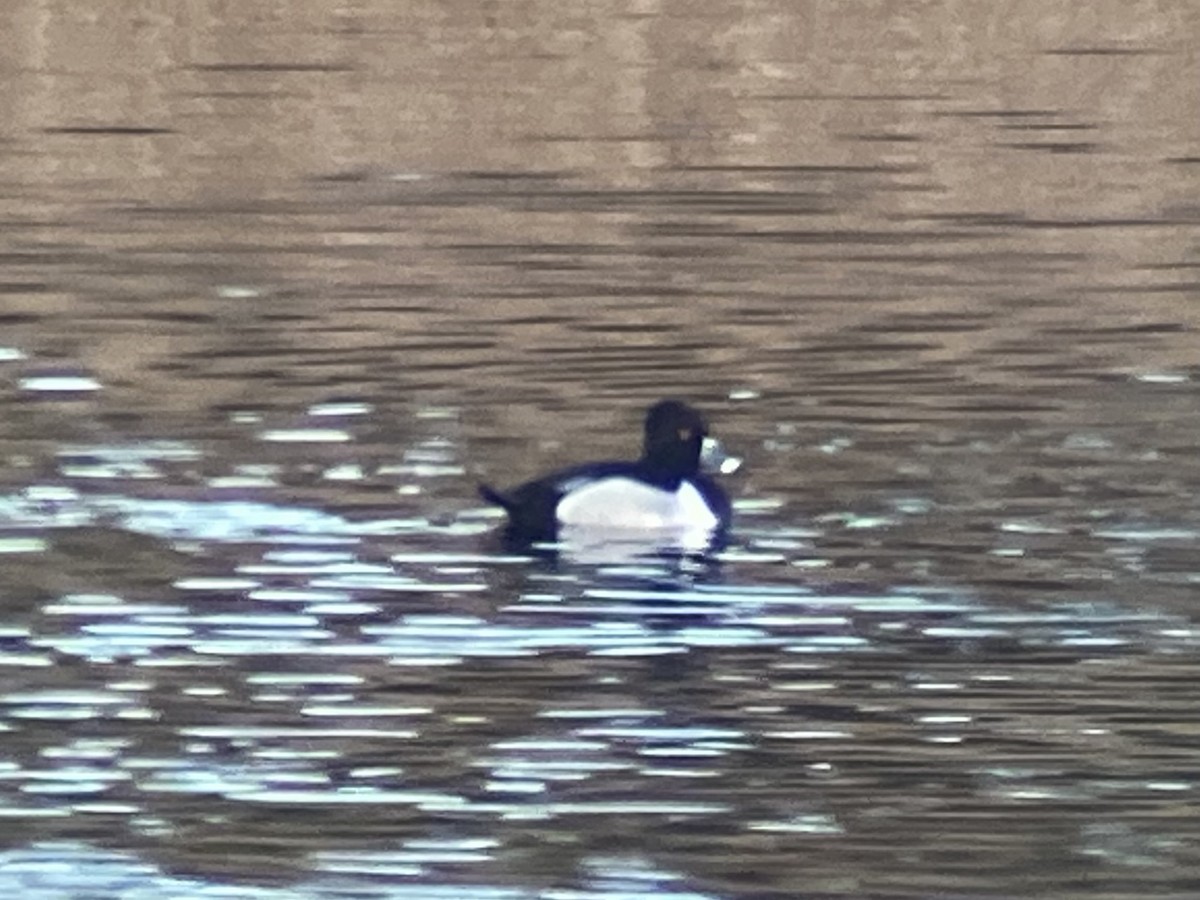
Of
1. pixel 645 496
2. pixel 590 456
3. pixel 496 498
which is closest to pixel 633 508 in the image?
pixel 645 496

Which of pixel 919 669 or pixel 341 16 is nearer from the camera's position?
pixel 919 669

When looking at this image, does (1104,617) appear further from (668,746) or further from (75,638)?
(75,638)

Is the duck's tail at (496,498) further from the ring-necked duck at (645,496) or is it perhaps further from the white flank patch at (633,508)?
the white flank patch at (633,508)

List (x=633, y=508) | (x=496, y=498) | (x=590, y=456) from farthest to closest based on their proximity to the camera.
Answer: (x=590, y=456) < (x=633, y=508) < (x=496, y=498)

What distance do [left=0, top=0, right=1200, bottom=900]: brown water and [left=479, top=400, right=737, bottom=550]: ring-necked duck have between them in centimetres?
20

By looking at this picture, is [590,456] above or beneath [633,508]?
above

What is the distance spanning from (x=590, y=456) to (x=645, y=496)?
0.90 meters

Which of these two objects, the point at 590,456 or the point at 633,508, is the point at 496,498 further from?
the point at 590,456

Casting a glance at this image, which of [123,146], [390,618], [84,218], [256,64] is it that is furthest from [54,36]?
[390,618]

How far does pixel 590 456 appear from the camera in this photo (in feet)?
46.3

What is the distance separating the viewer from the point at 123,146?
70.1ft

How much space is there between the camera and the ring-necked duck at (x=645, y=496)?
12805 mm

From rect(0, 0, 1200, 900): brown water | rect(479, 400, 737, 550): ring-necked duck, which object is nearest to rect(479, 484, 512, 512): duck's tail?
rect(479, 400, 737, 550): ring-necked duck

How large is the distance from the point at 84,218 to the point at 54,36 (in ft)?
20.4
